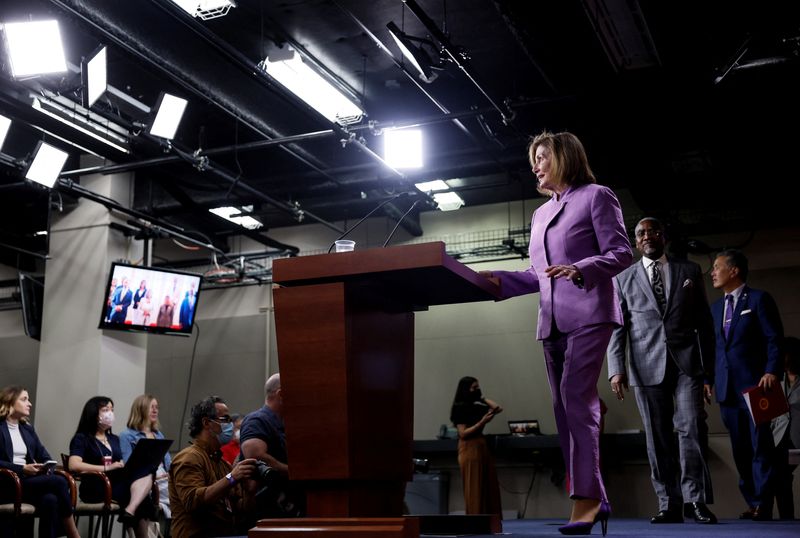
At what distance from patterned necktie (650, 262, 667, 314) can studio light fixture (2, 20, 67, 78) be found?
12.4 ft

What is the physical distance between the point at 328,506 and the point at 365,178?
6437 millimetres

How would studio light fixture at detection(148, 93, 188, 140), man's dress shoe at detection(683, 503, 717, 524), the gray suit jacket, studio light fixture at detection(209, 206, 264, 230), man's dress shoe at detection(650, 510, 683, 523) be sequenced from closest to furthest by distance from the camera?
man's dress shoe at detection(683, 503, 717, 524)
man's dress shoe at detection(650, 510, 683, 523)
the gray suit jacket
studio light fixture at detection(148, 93, 188, 140)
studio light fixture at detection(209, 206, 264, 230)

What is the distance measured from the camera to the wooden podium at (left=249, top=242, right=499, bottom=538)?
2.14 meters

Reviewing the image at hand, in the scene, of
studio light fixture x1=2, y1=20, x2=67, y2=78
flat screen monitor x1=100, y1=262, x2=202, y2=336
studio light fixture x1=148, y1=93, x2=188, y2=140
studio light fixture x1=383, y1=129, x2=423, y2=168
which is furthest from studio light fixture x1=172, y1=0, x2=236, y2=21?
flat screen monitor x1=100, y1=262, x2=202, y2=336

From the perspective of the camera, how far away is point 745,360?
460 cm

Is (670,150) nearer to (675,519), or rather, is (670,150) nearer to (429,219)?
(429,219)

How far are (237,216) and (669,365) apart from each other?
20.7 ft

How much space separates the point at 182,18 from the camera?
519 cm

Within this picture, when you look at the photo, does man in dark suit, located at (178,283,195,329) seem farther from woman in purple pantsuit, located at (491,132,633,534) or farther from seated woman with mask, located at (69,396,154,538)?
woman in purple pantsuit, located at (491,132,633,534)

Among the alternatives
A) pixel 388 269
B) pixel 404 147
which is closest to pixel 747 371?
pixel 388 269

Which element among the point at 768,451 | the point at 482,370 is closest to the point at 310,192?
the point at 482,370

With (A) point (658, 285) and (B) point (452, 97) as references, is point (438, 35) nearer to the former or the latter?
(A) point (658, 285)

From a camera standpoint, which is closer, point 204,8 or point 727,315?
point 727,315

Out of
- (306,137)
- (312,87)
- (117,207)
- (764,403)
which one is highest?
(312,87)
